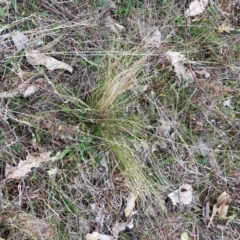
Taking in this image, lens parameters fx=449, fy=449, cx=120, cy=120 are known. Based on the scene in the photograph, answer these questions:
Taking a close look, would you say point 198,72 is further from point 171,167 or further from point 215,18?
point 171,167

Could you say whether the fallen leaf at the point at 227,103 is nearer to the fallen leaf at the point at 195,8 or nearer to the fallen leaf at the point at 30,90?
the fallen leaf at the point at 195,8

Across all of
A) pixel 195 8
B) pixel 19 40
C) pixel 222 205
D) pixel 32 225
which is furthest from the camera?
pixel 195 8

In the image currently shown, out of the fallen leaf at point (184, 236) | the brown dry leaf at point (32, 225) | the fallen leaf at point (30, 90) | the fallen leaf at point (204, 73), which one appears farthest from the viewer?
the fallen leaf at point (204, 73)

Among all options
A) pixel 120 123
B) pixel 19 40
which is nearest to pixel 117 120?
pixel 120 123

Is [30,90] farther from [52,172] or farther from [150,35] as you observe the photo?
[150,35]

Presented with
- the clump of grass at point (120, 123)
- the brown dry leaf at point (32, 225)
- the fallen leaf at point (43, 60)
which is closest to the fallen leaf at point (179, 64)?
the clump of grass at point (120, 123)

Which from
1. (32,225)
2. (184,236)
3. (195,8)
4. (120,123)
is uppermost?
(195,8)
